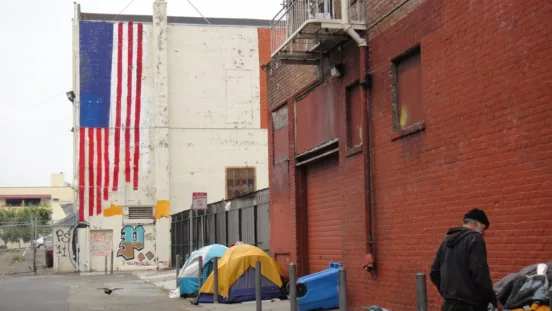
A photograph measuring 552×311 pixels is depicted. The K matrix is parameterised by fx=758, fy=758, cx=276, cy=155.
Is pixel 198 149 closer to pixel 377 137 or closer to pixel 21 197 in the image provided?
pixel 377 137

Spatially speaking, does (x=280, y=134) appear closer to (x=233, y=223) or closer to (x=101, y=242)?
(x=233, y=223)

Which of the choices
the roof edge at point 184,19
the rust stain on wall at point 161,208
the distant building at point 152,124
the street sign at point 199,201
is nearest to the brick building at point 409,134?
the street sign at point 199,201

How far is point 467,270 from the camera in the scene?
650 centimetres

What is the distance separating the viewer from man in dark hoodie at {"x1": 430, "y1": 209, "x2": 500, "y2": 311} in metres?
6.39

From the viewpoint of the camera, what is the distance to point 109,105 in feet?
123

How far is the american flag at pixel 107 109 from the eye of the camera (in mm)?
37250

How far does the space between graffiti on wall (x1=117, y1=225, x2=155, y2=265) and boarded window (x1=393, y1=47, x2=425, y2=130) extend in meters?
27.9

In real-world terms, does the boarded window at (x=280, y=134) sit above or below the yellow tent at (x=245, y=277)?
above

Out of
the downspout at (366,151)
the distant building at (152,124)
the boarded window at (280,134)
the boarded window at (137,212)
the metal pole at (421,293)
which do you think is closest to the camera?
the metal pole at (421,293)

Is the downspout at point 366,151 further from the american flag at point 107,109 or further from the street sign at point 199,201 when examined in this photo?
the american flag at point 107,109

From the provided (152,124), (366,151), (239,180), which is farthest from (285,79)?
(239,180)

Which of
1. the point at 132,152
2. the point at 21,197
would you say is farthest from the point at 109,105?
the point at 21,197

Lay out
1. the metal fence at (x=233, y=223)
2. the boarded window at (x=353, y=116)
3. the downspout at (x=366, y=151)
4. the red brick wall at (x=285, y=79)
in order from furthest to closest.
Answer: the metal fence at (x=233, y=223) → the red brick wall at (x=285, y=79) → the boarded window at (x=353, y=116) → the downspout at (x=366, y=151)

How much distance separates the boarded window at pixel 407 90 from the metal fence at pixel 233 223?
8.81 meters
